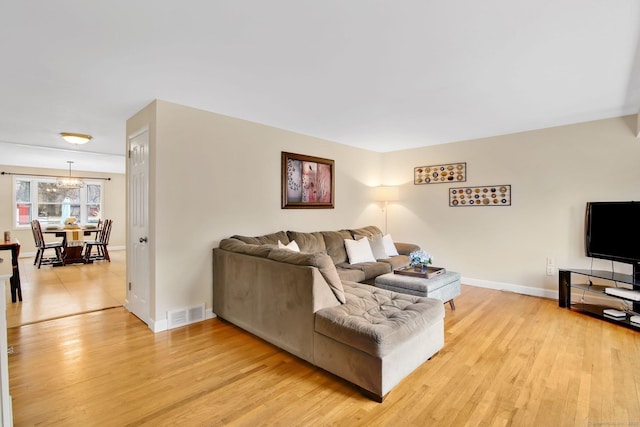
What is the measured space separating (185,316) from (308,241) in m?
1.69

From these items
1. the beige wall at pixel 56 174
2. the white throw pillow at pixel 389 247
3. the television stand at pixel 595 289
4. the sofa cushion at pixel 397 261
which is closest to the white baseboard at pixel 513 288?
the television stand at pixel 595 289

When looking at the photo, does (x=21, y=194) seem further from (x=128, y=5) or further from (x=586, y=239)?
(x=586, y=239)

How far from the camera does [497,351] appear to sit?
8.57 ft

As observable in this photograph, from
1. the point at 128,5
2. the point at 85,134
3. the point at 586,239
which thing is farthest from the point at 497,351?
the point at 85,134

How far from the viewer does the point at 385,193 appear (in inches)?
218

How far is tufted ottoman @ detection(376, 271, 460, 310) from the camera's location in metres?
3.23

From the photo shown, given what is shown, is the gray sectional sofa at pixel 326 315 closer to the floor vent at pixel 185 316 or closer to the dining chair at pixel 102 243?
the floor vent at pixel 185 316

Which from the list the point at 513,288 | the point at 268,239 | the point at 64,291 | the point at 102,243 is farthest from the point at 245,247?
the point at 102,243

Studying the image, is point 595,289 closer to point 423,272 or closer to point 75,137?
point 423,272

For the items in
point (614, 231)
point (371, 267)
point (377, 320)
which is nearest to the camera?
point (377, 320)

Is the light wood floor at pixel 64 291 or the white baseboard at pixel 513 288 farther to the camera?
the white baseboard at pixel 513 288

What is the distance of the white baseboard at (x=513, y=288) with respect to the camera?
4137 mm

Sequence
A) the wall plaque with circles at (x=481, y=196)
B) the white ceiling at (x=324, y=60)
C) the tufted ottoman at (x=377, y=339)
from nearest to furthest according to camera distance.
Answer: the white ceiling at (x=324, y=60), the tufted ottoman at (x=377, y=339), the wall plaque with circles at (x=481, y=196)

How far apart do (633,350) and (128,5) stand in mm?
4439
